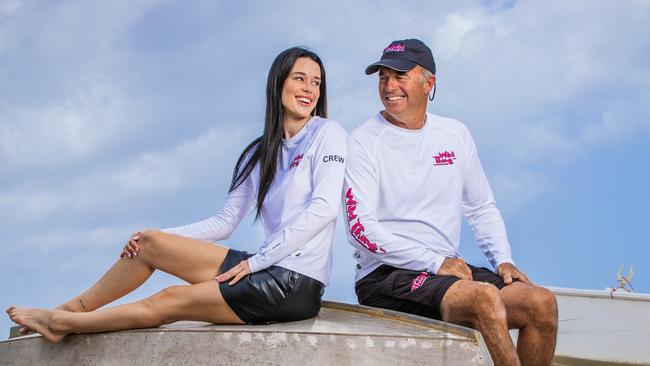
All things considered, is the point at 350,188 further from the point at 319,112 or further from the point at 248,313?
the point at 248,313

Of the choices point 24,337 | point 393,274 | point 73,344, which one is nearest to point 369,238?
point 393,274

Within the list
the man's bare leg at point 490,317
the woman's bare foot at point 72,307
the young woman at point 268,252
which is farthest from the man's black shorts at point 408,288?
the woman's bare foot at point 72,307

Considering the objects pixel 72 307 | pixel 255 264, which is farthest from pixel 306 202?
pixel 72 307

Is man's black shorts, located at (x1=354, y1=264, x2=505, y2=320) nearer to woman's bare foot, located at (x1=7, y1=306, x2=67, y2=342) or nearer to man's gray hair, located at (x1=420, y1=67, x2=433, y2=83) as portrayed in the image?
man's gray hair, located at (x1=420, y1=67, x2=433, y2=83)

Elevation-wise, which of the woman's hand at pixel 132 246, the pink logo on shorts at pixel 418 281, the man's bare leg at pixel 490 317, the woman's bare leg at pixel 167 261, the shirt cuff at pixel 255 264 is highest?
the woman's hand at pixel 132 246

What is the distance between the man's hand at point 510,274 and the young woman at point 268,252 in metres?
0.99

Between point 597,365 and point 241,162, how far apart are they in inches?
159

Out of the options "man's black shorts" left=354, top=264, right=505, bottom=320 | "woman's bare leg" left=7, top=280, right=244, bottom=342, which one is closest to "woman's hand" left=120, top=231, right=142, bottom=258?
"woman's bare leg" left=7, top=280, right=244, bottom=342

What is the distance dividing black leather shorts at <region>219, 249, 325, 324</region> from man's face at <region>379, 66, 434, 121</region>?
1072mm

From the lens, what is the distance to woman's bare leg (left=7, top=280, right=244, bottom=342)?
4.39 m

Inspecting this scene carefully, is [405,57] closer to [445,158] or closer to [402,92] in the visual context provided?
[402,92]

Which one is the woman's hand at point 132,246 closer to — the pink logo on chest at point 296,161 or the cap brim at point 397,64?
the pink logo on chest at point 296,161

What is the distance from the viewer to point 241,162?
5.00 metres

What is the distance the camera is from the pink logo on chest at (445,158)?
4961 mm
